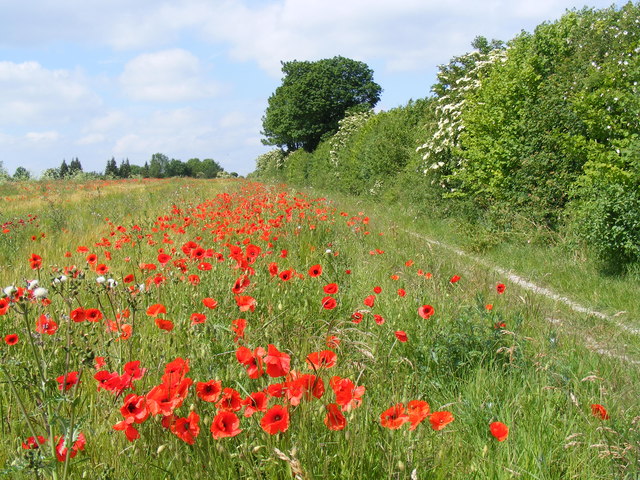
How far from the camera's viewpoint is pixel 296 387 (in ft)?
5.00

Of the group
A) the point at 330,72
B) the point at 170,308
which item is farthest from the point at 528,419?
the point at 330,72

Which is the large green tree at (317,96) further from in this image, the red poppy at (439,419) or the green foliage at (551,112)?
the red poppy at (439,419)

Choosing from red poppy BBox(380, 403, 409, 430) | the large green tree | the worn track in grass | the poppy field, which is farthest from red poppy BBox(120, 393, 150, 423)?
the large green tree

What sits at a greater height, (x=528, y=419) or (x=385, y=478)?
(x=385, y=478)

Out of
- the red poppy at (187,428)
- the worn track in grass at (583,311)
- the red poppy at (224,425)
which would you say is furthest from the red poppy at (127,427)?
the worn track in grass at (583,311)

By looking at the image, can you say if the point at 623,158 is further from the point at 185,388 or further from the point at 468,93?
the point at 185,388

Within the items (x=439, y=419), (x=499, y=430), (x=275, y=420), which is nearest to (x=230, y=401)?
(x=275, y=420)

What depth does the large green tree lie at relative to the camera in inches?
1626

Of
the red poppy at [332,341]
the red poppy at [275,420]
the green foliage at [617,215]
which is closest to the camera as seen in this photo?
the red poppy at [275,420]

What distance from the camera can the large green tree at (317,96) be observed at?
136 ft

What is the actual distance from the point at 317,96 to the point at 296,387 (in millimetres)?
41186

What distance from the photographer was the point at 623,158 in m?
6.58

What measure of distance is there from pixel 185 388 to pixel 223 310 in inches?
65.0

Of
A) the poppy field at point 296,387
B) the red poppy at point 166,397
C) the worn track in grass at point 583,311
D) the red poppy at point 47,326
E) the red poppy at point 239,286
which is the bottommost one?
the worn track in grass at point 583,311
